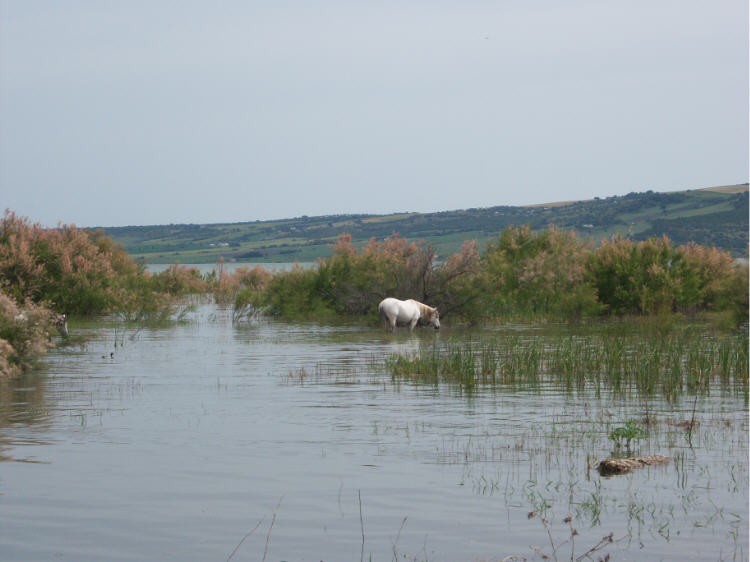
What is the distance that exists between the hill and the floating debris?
78.2m

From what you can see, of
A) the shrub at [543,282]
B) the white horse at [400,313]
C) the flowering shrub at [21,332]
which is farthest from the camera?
the shrub at [543,282]

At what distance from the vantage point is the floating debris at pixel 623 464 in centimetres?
1190

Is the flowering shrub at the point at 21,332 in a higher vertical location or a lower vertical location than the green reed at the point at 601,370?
higher

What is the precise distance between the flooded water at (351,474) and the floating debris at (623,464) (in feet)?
0.41

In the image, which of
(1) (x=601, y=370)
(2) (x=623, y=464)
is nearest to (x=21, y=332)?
(1) (x=601, y=370)

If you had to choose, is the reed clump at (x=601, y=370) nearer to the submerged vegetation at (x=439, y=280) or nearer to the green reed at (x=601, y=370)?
the green reed at (x=601, y=370)

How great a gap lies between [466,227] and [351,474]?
123 meters

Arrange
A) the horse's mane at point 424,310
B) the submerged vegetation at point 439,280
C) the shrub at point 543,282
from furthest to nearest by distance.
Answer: the submerged vegetation at point 439,280 < the shrub at point 543,282 < the horse's mane at point 424,310

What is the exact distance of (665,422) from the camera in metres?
15.1

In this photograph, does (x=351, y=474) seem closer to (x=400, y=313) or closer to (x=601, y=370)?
(x=601, y=370)

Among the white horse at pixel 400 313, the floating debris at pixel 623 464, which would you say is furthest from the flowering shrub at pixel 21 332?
the white horse at pixel 400 313

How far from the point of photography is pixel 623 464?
11953 mm

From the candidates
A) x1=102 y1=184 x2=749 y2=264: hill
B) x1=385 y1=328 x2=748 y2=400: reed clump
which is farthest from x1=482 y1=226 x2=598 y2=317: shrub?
x1=102 y1=184 x2=749 y2=264: hill

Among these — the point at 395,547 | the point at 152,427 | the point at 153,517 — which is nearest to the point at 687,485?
the point at 395,547
